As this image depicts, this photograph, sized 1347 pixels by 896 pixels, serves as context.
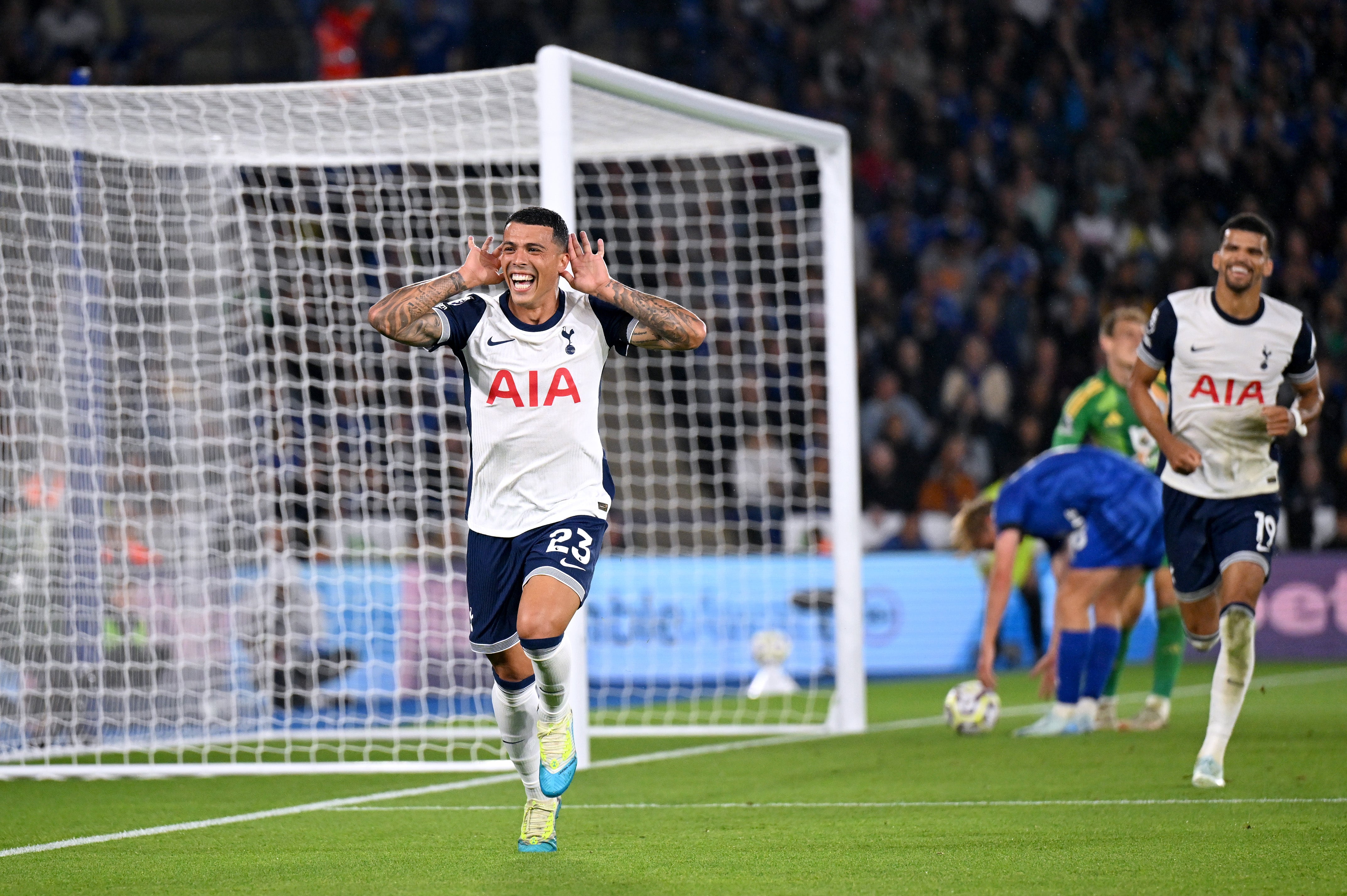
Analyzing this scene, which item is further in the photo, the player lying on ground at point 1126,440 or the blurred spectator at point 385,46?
the blurred spectator at point 385,46

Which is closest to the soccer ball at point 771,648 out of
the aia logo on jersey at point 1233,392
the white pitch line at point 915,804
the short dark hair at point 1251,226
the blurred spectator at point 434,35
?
the white pitch line at point 915,804

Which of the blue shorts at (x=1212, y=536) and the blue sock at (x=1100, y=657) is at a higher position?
the blue shorts at (x=1212, y=536)

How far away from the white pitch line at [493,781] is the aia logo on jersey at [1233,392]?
1.62 meters

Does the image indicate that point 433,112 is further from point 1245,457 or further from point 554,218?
point 1245,457

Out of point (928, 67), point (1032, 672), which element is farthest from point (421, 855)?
point (928, 67)

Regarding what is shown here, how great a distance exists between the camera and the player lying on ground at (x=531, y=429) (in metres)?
5.46

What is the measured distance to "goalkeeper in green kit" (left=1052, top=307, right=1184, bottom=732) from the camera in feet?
30.5

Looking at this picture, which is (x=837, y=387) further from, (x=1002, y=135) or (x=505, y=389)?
(x=1002, y=135)

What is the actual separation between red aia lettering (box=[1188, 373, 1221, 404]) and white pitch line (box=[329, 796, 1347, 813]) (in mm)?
Answer: 1607

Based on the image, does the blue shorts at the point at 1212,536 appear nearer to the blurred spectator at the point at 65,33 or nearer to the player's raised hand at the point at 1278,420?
the player's raised hand at the point at 1278,420

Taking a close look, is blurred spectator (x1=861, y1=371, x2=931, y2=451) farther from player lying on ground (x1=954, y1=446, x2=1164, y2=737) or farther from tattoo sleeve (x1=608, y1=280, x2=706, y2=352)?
tattoo sleeve (x1=608, y1=280, x2=706, y2=352)

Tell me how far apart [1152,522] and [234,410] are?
212 inches

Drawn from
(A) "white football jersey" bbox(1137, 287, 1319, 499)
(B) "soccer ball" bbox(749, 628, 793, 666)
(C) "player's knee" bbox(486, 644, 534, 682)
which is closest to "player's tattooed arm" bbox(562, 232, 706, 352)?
(C) "player's knee" bbox(486, 644, 534, 682)

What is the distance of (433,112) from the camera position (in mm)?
8992
